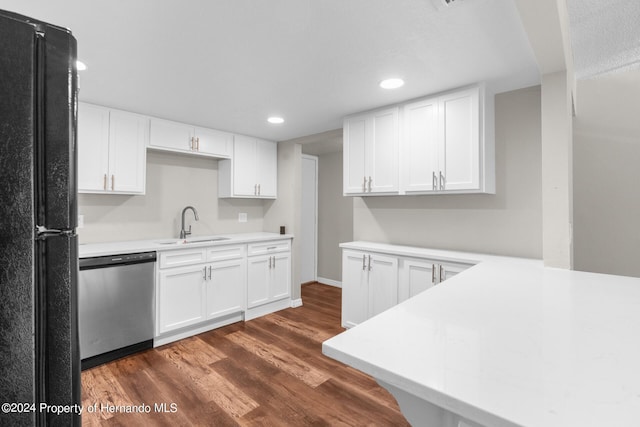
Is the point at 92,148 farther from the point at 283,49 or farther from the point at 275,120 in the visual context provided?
the point at 283,49

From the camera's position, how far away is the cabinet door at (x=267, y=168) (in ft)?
13.4

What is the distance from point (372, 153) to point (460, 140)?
83 centimetres

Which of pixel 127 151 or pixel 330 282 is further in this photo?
pixel 330 282

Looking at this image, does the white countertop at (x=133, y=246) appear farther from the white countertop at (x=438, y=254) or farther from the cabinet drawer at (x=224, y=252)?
the white countertop at (x=438, y=254)

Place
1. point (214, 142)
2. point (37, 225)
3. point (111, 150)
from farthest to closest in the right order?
point (214, 142)
point (111, 150)
point (37, 225)

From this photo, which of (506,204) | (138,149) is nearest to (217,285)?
(138,149)

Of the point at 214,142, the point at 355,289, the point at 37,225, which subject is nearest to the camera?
the point at 37,225

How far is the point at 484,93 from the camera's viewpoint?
232 centimetres

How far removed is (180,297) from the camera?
2.98 m

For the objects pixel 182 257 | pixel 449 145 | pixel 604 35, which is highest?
pixel 604 35

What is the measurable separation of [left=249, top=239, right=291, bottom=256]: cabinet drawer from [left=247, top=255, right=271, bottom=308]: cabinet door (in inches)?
2.8

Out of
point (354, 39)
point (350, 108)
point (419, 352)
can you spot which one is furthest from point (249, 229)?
point (419, 352)

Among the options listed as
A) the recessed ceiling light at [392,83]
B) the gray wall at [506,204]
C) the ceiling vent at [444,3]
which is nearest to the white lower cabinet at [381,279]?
the gray wall at [506,204]

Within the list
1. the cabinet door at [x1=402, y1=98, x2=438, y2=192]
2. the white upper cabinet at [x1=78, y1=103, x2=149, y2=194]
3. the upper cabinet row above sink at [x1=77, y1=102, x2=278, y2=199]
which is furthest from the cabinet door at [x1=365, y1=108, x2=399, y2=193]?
the white upper cabinet at [x1=78, y1=103, x2=149, y2=194]
